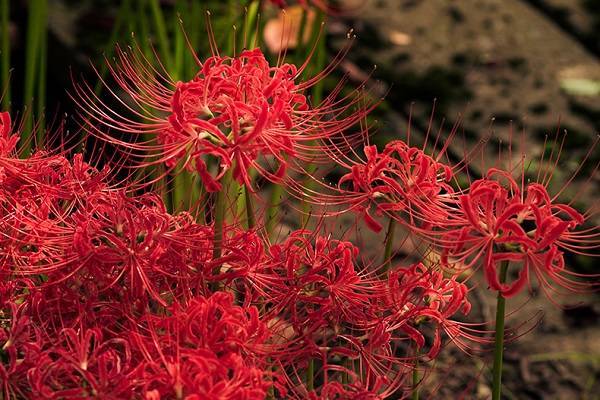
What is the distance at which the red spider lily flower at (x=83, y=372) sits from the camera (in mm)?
1272

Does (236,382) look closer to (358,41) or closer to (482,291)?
(482,291)

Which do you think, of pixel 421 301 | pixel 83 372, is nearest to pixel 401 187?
pixel 421 301

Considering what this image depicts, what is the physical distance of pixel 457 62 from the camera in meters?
4.32

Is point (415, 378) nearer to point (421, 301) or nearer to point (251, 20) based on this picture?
point (421, 301)

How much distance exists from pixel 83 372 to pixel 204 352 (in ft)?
0.46

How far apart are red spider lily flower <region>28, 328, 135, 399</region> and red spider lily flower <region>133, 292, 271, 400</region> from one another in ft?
0.09

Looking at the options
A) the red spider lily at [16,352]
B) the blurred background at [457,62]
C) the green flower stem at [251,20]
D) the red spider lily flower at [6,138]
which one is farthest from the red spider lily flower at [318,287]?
the blurred background at [457,62]

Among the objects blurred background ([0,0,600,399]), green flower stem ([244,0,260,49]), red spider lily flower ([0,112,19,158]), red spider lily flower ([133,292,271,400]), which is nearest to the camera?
red spider lily flower ([133,292,271,400])

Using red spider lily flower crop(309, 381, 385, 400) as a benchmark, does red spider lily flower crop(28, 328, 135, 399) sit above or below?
above

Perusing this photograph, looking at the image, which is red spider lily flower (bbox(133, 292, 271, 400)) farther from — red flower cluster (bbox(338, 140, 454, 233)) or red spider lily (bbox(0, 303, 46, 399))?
red flower cluster (bbox(338, 140, 454, 233))

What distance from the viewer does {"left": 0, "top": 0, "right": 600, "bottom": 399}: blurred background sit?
10.6 feet

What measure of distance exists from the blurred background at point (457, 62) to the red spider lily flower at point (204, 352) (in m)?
1.65

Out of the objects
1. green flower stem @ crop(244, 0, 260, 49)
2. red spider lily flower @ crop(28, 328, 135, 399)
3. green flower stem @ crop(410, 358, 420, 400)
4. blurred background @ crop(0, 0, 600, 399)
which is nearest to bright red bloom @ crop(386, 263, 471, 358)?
green flower stem @ crop(410, 358, 420, 400)

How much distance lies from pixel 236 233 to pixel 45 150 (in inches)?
13.9
